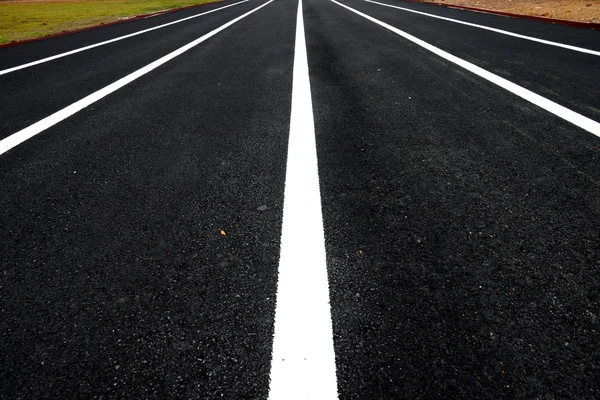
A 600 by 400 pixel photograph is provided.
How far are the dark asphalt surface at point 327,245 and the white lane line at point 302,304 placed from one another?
0.05 m

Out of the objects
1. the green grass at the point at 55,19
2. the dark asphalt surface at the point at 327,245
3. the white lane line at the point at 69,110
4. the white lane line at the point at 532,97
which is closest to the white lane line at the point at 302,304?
the dark asphalt surface at the point at 327,245

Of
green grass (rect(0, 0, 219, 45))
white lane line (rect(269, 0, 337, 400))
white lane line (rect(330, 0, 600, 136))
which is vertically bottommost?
white lane line (rect(269, 0, 337, 400))

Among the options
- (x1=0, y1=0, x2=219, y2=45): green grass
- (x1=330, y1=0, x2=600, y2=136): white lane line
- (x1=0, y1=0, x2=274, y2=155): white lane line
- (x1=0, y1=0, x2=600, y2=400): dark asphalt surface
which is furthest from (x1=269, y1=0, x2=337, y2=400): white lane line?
(x1=0, y1=0, x2=219, y2=45): green grass

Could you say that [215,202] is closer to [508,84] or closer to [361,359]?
[361,359]

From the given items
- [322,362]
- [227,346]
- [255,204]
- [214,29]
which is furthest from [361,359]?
[214,29]

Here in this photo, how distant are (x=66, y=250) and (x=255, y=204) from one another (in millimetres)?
1010

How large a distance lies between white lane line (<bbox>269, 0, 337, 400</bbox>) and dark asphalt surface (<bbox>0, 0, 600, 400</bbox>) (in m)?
0.05

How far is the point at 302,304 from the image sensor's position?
55.1 inches

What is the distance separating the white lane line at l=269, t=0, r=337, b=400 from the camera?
3.70 feet

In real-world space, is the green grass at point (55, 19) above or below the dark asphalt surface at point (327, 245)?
above

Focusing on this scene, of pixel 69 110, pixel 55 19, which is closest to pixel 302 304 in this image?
pixel 69 110

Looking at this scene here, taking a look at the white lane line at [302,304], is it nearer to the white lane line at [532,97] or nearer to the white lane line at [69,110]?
the white lane line at [532,97]

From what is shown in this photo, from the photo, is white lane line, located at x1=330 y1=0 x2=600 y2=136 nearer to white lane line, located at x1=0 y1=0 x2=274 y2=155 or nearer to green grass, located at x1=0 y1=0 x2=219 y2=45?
white lane line, located at x1=0 y1=0 x2=274 y2=155

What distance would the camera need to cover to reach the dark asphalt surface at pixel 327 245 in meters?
1.18
